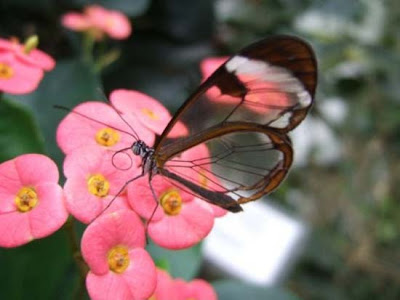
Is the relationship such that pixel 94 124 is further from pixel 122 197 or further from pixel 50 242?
pixel 50 242

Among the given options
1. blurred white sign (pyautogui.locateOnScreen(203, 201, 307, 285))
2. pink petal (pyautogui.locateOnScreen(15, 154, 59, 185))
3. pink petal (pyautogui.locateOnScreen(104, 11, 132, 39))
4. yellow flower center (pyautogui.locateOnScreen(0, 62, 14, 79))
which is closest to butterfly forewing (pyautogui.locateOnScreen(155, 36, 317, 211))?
pink petal (pyautogui.locateOnScreen(15, 154, 59, 185))

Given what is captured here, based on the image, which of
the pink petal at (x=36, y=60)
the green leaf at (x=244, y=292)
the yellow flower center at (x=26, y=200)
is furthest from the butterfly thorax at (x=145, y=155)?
the green leaf at (x=244, y=292)

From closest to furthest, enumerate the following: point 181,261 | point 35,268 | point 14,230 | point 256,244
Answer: point 14,230 < point 35,268 < point 181,261 < point 256,244

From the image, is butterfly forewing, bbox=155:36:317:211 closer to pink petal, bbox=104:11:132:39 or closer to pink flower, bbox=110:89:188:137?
pink flower, bbox=110:89:188:137

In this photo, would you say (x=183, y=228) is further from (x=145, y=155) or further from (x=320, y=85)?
(x=320, y=85)

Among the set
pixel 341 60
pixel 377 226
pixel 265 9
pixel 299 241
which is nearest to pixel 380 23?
pixel 341 60

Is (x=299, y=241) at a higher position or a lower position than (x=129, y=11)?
lower

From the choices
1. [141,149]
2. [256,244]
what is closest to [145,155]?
[141,149]
